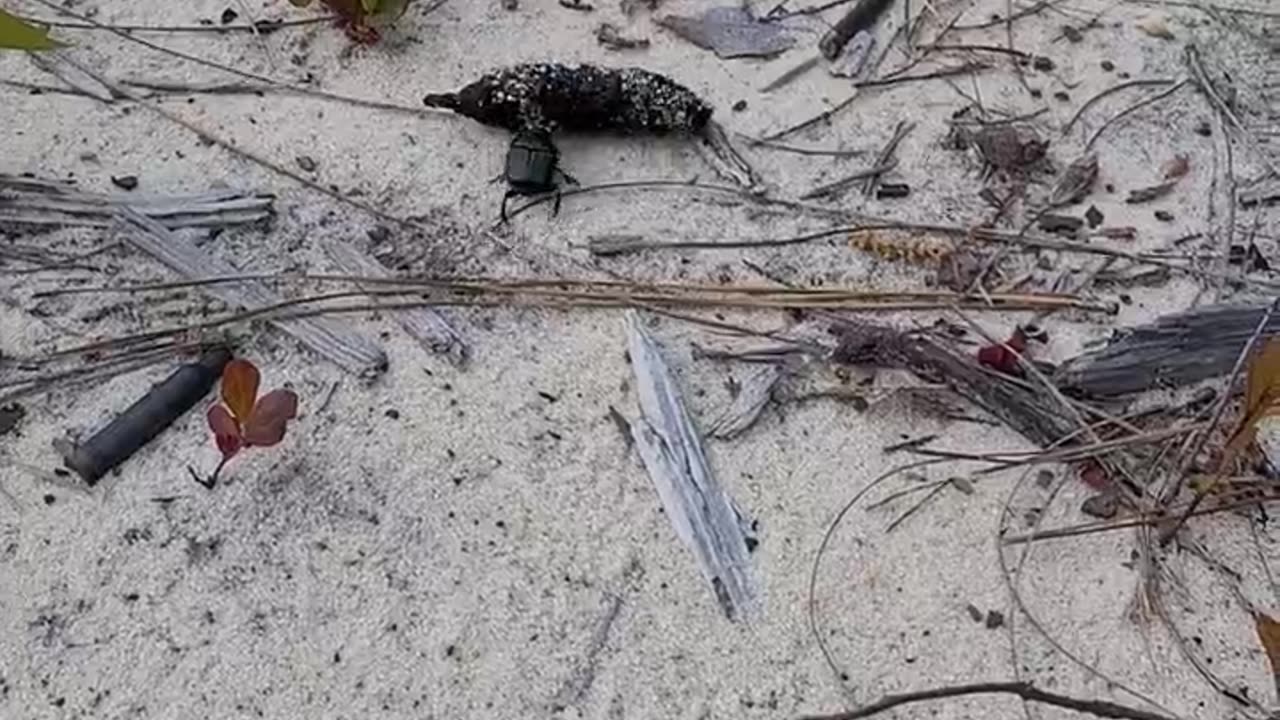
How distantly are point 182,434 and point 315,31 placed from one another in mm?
797

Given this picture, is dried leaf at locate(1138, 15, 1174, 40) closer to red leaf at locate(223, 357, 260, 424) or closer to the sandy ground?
the sandy ground

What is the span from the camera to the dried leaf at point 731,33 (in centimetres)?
240

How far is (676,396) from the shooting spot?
1927 millimetres

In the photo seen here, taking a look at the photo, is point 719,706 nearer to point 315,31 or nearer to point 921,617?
point 921,617

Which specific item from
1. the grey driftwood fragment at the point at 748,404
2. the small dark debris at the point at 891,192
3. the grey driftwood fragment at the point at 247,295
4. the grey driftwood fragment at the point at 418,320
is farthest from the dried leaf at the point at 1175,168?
the grey driftwood fragment at the point at 247,295

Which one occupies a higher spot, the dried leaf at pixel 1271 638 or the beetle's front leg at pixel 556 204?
the dried leaf at pixel 1271 638

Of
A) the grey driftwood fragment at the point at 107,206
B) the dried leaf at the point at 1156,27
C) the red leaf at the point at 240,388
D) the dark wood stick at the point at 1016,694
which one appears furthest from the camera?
the dried leaf at the point at 1156,27

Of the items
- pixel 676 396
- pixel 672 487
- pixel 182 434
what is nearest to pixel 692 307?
pixel 676 396

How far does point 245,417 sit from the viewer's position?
1.81 m

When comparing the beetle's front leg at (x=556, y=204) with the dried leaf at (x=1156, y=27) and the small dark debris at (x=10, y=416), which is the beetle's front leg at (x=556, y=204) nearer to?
the small dark debris at (x=10, y=416)

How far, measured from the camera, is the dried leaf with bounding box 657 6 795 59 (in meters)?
2.40

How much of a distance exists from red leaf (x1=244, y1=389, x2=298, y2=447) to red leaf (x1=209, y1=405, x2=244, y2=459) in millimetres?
12

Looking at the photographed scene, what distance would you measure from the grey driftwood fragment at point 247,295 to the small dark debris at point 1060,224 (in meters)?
0.93

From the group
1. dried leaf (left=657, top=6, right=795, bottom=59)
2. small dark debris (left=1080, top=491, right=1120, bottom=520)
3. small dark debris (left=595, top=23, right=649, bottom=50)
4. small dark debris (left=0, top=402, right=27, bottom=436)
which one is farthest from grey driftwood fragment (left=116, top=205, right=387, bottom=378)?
small dark debris (left=1080, top=491, right=1120, bottom=520)
